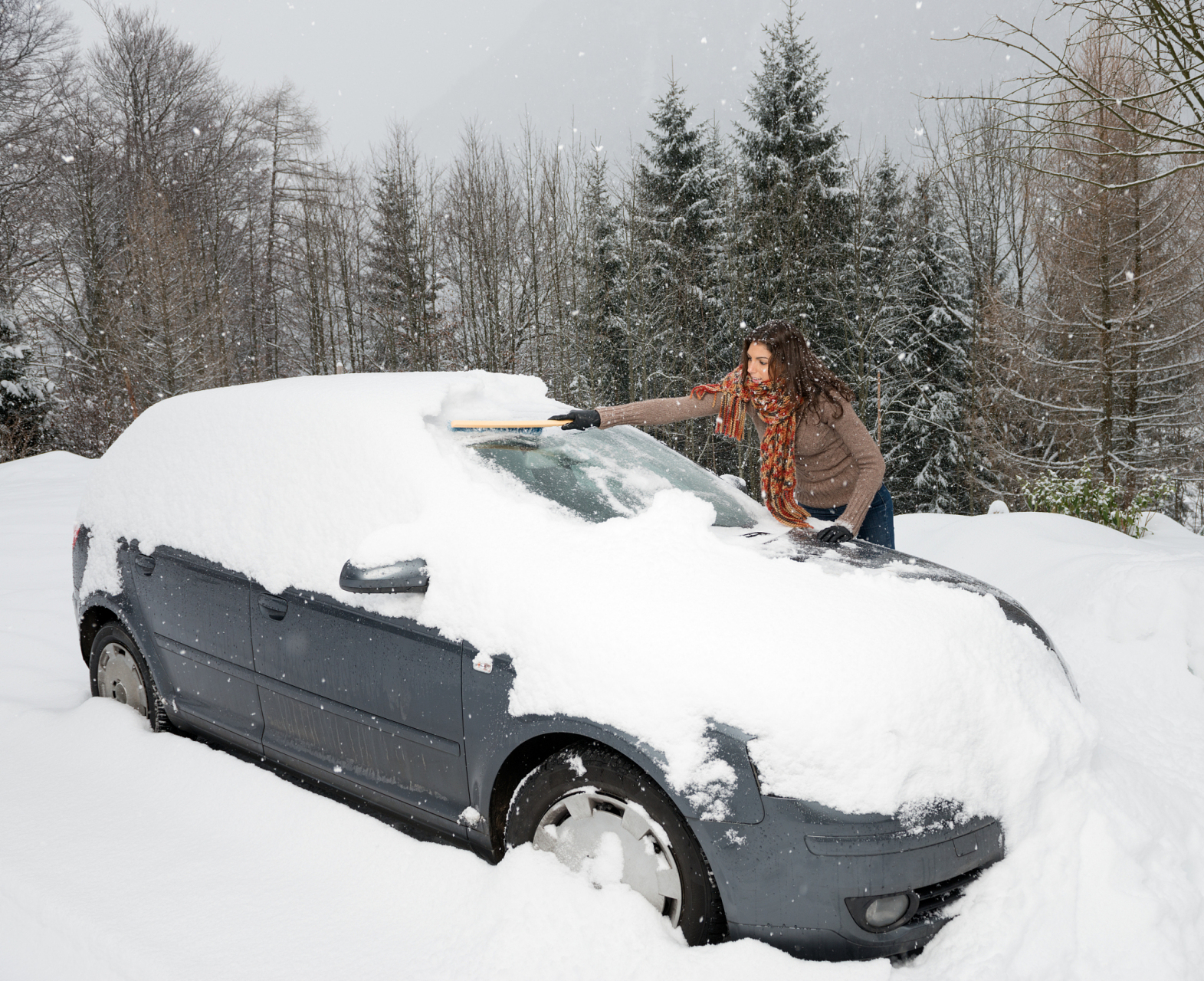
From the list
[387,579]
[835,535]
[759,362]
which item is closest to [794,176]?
[759,362]

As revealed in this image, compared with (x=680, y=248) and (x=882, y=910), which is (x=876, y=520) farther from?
(x=680, y=248)

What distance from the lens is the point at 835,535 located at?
283 centimetres

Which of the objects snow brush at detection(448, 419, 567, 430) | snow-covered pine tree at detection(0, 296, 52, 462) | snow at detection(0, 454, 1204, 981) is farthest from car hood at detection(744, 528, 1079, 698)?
snow-covered pine tree at detection(0, 296, 52, 462)

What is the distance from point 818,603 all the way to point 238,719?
213 centimetres

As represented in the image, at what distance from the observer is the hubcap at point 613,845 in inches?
75.6

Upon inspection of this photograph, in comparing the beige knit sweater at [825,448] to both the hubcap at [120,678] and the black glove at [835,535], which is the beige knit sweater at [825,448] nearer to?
the black glove at [835,535]

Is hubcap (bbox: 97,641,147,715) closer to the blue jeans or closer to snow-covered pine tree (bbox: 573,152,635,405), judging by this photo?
the blue jeans

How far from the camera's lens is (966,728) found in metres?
1.91

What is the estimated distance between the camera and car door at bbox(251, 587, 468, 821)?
2258 millimetres

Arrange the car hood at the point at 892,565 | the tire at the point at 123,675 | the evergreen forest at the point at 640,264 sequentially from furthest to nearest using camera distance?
1. the evergreen forest at the point at 640,264
2. the tire at the point at 123,675
3. the car hood at the point at 892,565

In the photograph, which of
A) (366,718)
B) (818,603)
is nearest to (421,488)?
(366,718)

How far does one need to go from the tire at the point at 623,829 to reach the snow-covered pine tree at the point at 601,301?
66.9ft

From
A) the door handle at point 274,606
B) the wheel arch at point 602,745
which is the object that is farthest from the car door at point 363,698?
the wheel arch at point 602,745

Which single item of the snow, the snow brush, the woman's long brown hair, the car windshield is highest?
the woman's long brown hair
